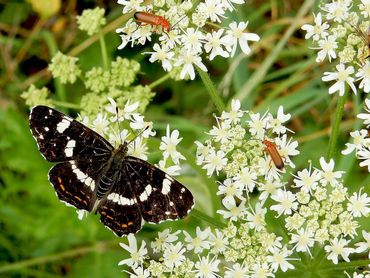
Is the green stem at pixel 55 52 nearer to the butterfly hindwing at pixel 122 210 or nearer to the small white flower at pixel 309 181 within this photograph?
the butterfly hindwing at pixel 122 210

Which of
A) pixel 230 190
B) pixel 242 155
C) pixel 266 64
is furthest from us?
pixel 266 64

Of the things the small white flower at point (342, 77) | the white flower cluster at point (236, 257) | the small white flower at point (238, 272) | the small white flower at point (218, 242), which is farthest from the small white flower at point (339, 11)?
the small white flower at point (238, 272)

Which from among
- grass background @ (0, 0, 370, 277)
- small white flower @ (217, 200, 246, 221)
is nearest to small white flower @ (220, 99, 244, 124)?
small white flower @ (217, 200, 246, 221)

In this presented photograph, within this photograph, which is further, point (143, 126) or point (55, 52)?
point (55, 52)

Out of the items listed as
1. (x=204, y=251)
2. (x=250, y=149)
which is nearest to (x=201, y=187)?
(x=204, y=251)

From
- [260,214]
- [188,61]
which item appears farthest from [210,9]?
[260,214]

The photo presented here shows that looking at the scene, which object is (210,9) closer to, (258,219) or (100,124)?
(100,124)

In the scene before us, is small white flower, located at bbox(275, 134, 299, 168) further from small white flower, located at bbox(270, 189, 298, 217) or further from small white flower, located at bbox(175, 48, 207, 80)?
small white flower, located at bbox(175, 48, 207, 80)
